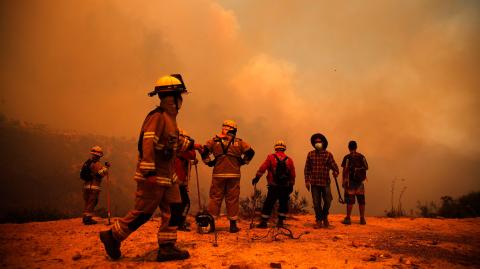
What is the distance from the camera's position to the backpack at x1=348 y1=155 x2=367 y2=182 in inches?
392

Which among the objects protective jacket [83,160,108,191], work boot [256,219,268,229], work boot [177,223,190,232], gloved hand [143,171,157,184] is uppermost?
protective jacket [83,160,108,191]

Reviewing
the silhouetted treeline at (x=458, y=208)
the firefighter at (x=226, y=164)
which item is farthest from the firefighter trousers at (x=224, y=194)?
the silhouetted treeline at (x=458, y=208)

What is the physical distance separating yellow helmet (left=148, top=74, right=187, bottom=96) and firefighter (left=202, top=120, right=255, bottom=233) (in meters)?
3.03

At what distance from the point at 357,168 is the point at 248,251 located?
18.4 ft

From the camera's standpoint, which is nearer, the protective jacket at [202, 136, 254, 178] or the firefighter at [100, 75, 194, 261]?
the firefighter at [100, 75, 194, 261]

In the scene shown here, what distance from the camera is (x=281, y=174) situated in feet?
29.8

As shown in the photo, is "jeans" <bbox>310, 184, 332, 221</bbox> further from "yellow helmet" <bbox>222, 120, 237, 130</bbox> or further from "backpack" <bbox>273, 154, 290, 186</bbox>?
"yellow helmet" <bbox>222, 120, 237, 130</bbox>

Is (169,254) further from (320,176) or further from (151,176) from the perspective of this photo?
(320,176)

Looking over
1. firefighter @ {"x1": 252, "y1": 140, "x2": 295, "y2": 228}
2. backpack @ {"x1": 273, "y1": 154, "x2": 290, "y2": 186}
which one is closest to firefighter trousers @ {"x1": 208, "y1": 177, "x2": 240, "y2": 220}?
firefighter @ {"x1": 252, "y1": 140, "x2": 295, "y2": 228}

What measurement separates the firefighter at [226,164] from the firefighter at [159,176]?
2956 millimetres

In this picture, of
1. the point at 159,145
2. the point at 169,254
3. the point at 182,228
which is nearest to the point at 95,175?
the point at 182,228

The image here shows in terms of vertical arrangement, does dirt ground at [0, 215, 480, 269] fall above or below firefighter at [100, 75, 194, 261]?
below

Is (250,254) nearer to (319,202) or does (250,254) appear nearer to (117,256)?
(117,256)

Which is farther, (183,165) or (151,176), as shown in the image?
(183,165)
